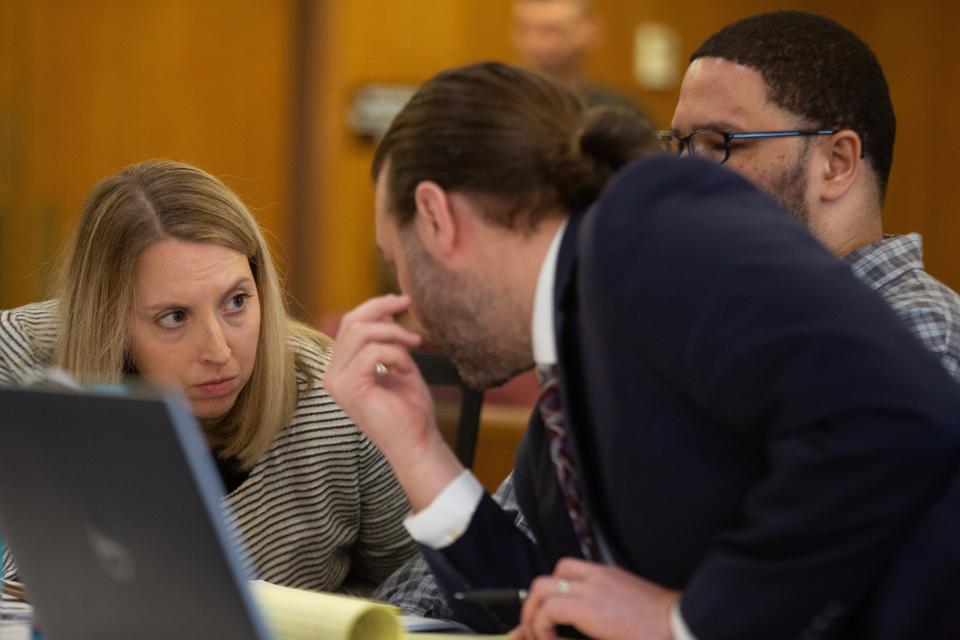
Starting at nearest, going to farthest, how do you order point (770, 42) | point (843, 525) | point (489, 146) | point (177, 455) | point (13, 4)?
point (177, 455) < point (843, 525) < point (489, 146) < point (770, 42) < point (13, 4)

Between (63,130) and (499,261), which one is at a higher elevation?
(499,261)

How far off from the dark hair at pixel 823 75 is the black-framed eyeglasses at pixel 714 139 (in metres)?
0.03

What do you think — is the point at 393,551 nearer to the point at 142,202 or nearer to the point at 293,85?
the point at 142,202

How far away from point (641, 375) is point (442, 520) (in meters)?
0.34

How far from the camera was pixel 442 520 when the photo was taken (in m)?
1.45

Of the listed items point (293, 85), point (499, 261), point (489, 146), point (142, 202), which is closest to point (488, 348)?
point (499, 261)

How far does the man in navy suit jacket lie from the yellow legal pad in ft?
0.45

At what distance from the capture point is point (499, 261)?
1369 millimetres

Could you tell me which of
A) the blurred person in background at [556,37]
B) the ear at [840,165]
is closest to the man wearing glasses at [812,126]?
the ear at [840,165]

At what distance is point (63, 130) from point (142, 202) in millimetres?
3332

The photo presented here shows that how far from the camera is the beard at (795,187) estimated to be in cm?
199

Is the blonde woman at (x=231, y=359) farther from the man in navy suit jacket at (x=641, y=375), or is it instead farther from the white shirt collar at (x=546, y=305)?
the white shirt collar at (x=546, y=305)

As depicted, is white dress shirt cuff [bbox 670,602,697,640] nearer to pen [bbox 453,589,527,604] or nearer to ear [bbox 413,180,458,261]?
pen [bbox 453,589,527,604]

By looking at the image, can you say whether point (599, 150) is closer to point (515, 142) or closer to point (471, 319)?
point (515, 142)
